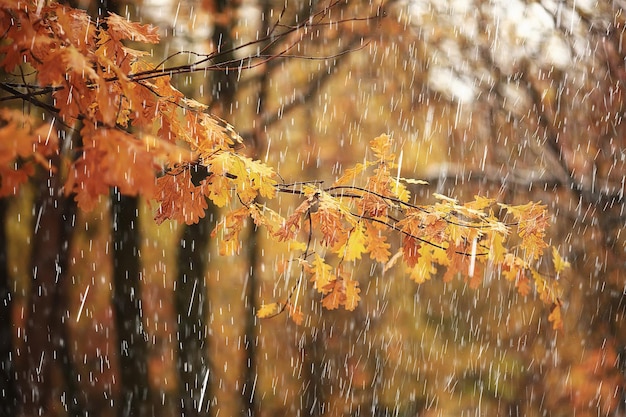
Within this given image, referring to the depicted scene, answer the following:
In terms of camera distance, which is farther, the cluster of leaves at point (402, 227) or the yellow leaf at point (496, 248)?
the yellow leaf at point (496, 248)

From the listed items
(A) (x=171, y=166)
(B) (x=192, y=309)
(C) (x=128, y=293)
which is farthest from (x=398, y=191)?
(C) (x=128, y=293)

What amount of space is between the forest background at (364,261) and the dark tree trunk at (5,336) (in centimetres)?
5

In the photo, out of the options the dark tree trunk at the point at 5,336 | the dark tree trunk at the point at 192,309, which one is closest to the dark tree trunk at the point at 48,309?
the dark tree trunk at the point at 5,336

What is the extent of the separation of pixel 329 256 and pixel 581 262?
4401 mm

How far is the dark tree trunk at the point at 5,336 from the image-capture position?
7.17 meters

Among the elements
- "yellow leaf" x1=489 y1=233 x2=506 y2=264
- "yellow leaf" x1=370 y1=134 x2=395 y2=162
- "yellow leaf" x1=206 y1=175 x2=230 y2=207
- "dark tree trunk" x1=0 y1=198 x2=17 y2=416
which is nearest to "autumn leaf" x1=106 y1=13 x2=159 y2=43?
"yellow leaf" x1=206 y1=175 x2=230 y2=207

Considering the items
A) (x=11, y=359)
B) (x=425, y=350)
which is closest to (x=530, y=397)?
(x=425, y=350)

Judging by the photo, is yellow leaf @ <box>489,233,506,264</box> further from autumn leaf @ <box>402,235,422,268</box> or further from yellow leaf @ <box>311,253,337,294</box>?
yellow leaf @ <box>311,253,337,294</box>

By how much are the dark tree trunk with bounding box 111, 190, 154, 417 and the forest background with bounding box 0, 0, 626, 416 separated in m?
0.03

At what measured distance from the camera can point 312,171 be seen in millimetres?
10734

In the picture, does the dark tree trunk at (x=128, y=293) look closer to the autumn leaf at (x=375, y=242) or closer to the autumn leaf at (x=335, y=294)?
the autumn leaf at (x=335, y=294)

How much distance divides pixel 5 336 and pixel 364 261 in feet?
21.2

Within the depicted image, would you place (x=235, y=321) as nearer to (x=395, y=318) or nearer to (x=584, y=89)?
(x=395, y=318)

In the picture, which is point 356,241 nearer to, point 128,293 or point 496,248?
point 496,248
